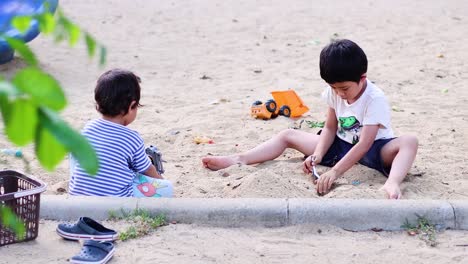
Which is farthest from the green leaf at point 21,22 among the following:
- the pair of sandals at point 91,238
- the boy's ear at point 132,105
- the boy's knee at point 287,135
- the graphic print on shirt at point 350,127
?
the boy's knee at point 287,135

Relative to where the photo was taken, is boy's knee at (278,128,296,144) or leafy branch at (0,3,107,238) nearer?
leafy branch at (0,3,107,238)

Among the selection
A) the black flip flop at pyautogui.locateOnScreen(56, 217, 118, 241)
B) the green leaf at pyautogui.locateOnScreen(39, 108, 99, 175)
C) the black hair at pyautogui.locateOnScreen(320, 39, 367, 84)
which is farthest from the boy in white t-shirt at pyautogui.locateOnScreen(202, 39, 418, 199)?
the green leaf at pyautogui.locateOnScreen(39, 108, 99, 175)

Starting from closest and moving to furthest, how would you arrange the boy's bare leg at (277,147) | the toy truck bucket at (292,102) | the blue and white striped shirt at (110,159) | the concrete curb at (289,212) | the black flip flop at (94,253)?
the black flip flop at (94,253) < the concrete curb at (289,212) < the blue and white striped shirt at (110,159) < the boy's bare leg at (277,147) < the toy truck bucket at (292,102)

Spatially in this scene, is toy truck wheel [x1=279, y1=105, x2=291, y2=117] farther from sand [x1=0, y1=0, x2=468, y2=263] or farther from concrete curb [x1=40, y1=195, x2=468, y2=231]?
concrete curb [x1=40, y1=195, x2=468, y2=231]

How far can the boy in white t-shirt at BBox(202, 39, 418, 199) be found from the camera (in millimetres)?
3893

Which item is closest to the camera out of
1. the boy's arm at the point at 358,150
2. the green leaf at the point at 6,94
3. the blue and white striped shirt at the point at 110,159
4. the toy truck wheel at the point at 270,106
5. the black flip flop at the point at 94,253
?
the green leaf at the point at 6,94

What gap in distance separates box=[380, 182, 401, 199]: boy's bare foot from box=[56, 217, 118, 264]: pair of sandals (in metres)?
1.35

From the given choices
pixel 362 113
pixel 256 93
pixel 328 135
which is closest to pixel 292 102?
pixel 256 93

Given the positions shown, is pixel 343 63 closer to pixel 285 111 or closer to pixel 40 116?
pixel 285 111

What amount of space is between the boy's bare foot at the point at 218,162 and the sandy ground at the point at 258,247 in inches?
42.5

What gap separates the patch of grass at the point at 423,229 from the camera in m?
3.18

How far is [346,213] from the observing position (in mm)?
3271

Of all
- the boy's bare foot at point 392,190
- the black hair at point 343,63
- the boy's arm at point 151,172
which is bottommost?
the boy's arm at point 151,172

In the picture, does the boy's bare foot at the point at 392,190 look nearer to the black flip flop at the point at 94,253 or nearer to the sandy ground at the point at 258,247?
the sandy ground at the point at 258,247
